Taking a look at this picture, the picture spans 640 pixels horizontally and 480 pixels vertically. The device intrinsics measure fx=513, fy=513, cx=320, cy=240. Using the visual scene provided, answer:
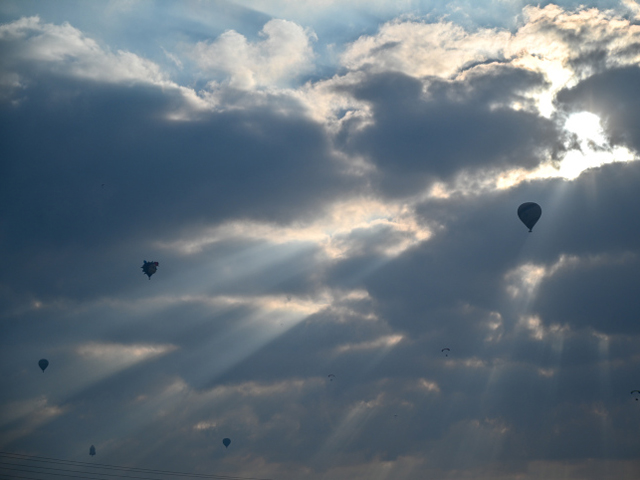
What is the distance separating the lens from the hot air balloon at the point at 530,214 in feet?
436

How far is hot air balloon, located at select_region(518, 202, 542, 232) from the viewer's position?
133 meters

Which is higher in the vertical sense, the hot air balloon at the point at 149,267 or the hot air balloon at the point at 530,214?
the hot air balloon at the point at 530,214

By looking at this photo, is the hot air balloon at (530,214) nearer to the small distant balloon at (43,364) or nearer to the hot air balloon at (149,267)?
the hot air balloon at (149,267)

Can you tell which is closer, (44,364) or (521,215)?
(521,215)

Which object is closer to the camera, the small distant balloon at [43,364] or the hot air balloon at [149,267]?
the hot air balloon at [149,267]

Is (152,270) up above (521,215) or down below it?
below

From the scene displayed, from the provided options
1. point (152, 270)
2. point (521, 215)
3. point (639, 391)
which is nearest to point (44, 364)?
point (152, 270)

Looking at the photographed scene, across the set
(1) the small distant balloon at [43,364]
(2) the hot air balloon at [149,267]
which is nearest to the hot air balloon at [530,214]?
(2) the hot air balloon at [149,267]

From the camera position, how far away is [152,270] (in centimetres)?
12950

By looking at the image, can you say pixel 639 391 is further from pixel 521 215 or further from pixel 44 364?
pixel 44 364

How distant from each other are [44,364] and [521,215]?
155 metres

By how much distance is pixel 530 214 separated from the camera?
134 m

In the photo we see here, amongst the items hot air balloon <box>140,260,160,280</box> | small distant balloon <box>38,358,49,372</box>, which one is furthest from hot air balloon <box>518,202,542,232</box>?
small distant balloon <box>38,358,49,372</box>

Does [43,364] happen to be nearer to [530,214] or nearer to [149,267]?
[149,267]
